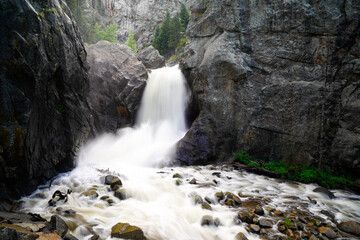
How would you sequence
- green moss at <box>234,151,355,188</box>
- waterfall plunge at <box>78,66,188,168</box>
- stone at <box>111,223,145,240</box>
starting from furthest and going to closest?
1. waterfall plunge at <box>78,66,188,168</box>
2. green moss at <box>234,151,355,188</box>
3. stone at <box>111,223,145,240</box>

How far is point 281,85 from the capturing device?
33.9ft

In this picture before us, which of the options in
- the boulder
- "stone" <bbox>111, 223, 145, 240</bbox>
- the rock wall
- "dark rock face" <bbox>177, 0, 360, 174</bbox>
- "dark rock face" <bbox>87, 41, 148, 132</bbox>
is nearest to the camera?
"stone" <bbox>111, 223, 145, 240</bbox>

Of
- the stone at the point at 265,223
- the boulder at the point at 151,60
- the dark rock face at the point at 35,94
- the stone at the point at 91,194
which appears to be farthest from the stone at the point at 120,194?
the boulder at the point at 151,60

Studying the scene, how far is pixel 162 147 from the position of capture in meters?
11.6

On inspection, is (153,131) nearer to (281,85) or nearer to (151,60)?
(281,85)

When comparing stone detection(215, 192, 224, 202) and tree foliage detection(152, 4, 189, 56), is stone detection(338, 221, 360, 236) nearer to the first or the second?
stone detection(215, 192, 224, 202)

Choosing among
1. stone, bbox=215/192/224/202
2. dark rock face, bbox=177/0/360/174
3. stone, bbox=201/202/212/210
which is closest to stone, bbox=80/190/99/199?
stone, bbox=201/202/212/210

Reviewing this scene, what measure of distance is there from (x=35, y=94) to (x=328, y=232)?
321 inches

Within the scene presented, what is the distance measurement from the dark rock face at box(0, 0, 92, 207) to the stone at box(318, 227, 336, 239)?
746cm

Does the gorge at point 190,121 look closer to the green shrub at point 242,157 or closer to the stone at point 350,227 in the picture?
the stone at point 350,227

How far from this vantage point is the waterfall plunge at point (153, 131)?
10.6 m

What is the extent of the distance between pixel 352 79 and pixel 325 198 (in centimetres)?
620

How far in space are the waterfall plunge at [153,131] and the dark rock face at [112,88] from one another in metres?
0.67

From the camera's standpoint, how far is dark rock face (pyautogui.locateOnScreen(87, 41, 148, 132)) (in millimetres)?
13055
